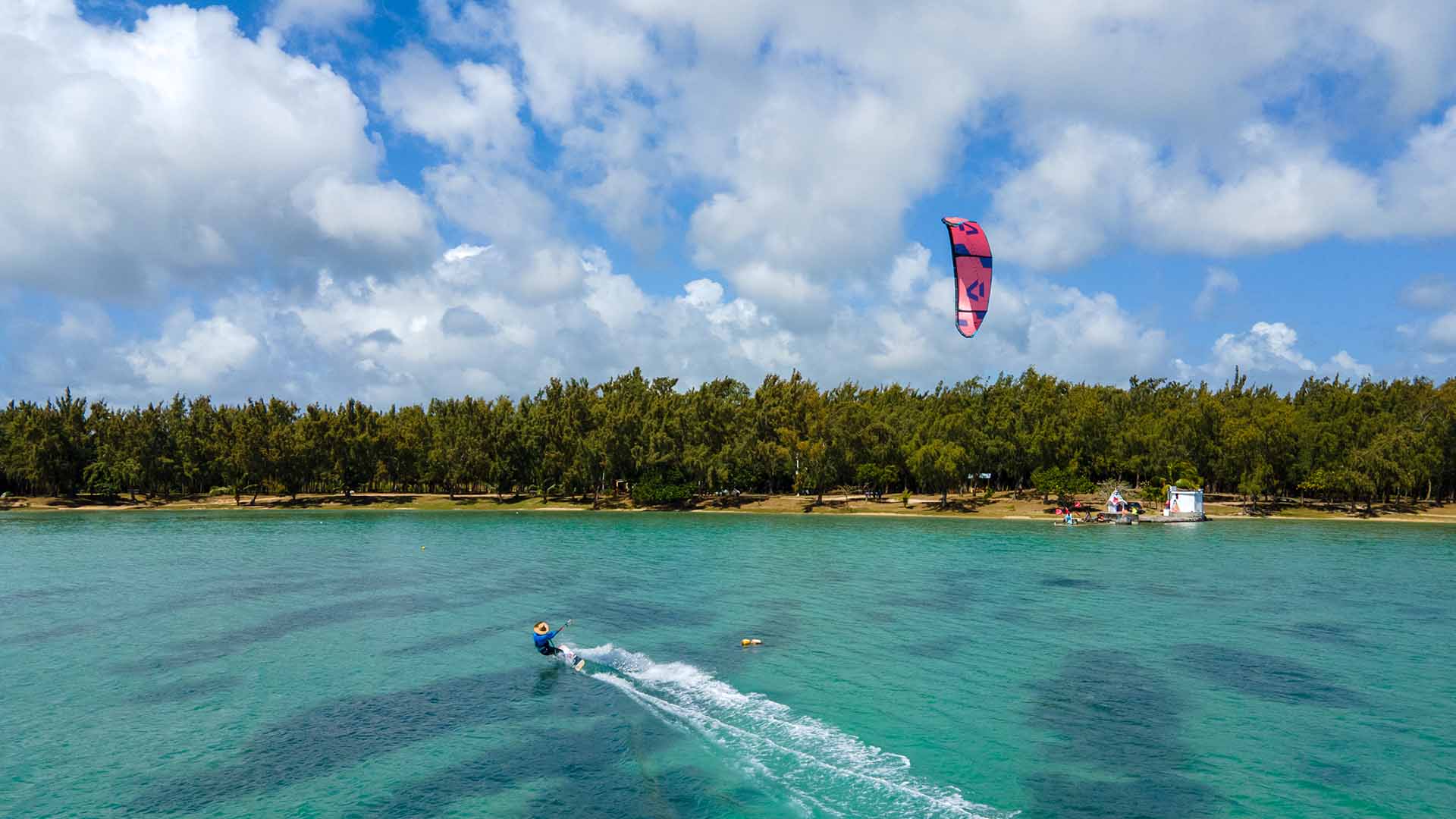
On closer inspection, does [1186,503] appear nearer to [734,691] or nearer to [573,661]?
[734,691]

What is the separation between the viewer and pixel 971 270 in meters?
39.8

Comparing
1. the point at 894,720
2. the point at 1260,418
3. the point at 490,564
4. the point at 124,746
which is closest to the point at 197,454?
the point at 490,564

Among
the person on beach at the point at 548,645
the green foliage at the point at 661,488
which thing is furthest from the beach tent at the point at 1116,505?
the person on beach at the point at 548,645

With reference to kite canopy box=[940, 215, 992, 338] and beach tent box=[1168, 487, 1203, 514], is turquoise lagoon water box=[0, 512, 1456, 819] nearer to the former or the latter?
kite canopy box=[940, 215, 992, 338]

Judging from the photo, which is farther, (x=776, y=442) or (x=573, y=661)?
(x=776, y=442)

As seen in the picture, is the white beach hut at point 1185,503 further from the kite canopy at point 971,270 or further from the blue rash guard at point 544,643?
the blue rash guard at point 544,643

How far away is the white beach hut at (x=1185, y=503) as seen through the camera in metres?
126

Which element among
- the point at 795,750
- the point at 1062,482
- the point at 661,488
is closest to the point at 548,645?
the point at 795,750

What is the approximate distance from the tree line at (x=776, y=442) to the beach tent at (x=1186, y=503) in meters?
13.1

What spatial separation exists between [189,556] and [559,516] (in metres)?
63.3

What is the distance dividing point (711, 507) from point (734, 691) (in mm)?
118449

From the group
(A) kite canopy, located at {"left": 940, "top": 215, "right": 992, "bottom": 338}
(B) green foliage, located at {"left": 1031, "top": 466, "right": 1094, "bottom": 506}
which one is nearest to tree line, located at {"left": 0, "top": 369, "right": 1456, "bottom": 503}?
(B) green foliage, located at {"left": 1031, "top": 466, "right": 1094, "bottom": 506}

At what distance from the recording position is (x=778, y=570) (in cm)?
7462

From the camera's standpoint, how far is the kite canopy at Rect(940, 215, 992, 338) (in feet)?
127
